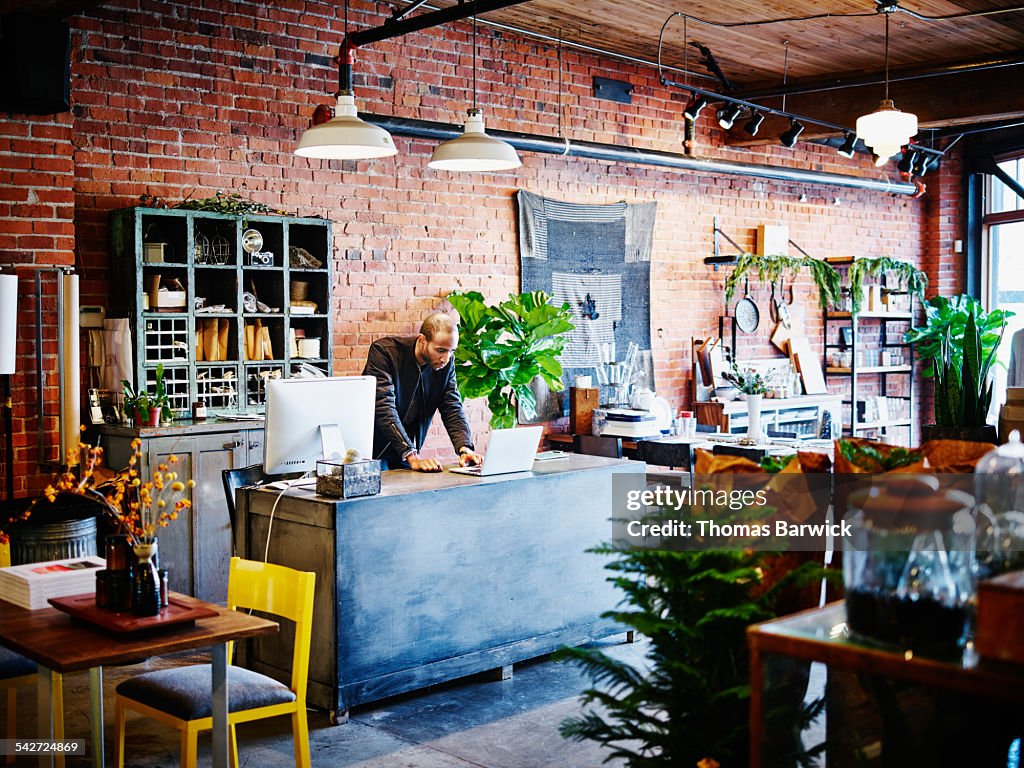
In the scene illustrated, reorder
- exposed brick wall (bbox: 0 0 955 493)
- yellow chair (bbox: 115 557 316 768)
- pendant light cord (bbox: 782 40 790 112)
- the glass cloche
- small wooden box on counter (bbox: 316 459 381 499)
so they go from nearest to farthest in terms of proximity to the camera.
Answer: the glass cloche, yellow chair (bbox: 115 557 316 768), small wooden box on counter (bbox: 316 459 381 499), exposed brick wall (bbox: 0 0 955 493), pendant light cord (bbox: 782 40 790 112)

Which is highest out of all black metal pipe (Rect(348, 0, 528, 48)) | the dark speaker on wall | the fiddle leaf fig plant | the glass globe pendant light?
black metal pipe (Rect(348, 0, 528, 48))

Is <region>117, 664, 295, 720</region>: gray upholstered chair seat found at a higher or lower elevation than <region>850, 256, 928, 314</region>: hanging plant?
Result: lower

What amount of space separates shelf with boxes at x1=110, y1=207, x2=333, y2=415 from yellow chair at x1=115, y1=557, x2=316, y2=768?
9.15ft

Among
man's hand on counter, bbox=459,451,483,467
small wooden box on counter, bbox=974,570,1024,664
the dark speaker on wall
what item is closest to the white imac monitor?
man's hand on counter, bbox=459,451,483,467

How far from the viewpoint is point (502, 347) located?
7328 mm

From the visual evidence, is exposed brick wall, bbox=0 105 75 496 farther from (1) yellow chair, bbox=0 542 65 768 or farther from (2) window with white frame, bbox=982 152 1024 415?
(2) window with white frame, bbox=982 152 1024 415

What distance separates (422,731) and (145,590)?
5.46 feet

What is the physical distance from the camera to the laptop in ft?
16.6

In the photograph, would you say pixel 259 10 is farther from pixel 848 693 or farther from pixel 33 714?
pixel 848 693

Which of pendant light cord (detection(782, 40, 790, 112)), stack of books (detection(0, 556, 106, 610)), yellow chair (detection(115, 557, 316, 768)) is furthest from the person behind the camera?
pendant light cord (detection(782, 40, 790, 112))

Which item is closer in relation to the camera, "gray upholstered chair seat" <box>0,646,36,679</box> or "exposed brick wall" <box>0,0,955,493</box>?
"gray upholstered chair seat" <box>0,646,36,679</box>

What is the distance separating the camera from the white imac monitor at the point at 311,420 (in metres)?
4.49

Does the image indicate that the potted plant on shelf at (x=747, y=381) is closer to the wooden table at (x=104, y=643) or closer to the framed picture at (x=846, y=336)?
the framed picture at (x=846, y=336)

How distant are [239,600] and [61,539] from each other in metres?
1.92
